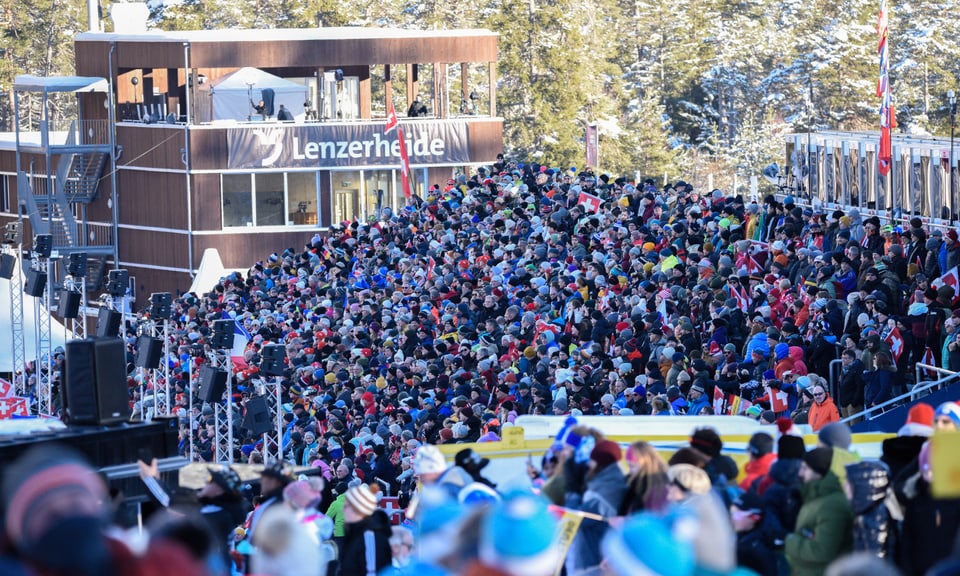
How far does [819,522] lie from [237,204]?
3337cm

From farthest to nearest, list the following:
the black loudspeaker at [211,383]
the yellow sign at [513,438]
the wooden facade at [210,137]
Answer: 1. the wooden facade at [210,137]
2. the black loudspeaker at [211,383]
3. the yellow sign at [513,438]

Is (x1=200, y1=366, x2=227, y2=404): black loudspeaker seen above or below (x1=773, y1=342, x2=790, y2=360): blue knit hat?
below

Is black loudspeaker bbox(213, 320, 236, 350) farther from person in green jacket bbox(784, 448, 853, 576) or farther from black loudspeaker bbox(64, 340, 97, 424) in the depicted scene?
person in green jacket bbox(784, 448, 853, 576)

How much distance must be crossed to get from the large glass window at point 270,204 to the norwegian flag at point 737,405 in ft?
88.9

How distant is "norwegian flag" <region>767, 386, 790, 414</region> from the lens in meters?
13.5

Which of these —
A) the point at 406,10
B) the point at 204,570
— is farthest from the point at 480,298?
the point at 406,10

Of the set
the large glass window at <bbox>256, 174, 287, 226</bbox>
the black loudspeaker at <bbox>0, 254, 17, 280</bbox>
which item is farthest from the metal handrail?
the large glass window at <bbox>256, 174, 287, 226</bbox>

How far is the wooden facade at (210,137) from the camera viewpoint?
39.9 metres

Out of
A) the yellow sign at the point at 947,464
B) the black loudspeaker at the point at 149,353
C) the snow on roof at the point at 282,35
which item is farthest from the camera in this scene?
the snow on roof at the point at 282,35

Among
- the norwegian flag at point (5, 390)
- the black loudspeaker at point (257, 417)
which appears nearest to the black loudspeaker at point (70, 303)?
the norwegian flag at point (5, 390)

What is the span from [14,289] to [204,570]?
3066 cm

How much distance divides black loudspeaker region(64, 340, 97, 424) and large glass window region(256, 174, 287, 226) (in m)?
29.4

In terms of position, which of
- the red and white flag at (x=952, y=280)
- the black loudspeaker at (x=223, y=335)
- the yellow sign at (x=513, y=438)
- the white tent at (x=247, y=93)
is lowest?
the black loudspeaker at (x=223, y=335)

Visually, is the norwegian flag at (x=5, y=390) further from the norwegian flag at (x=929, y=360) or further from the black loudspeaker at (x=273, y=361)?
the norwegian flag at (x=929, y=360)
